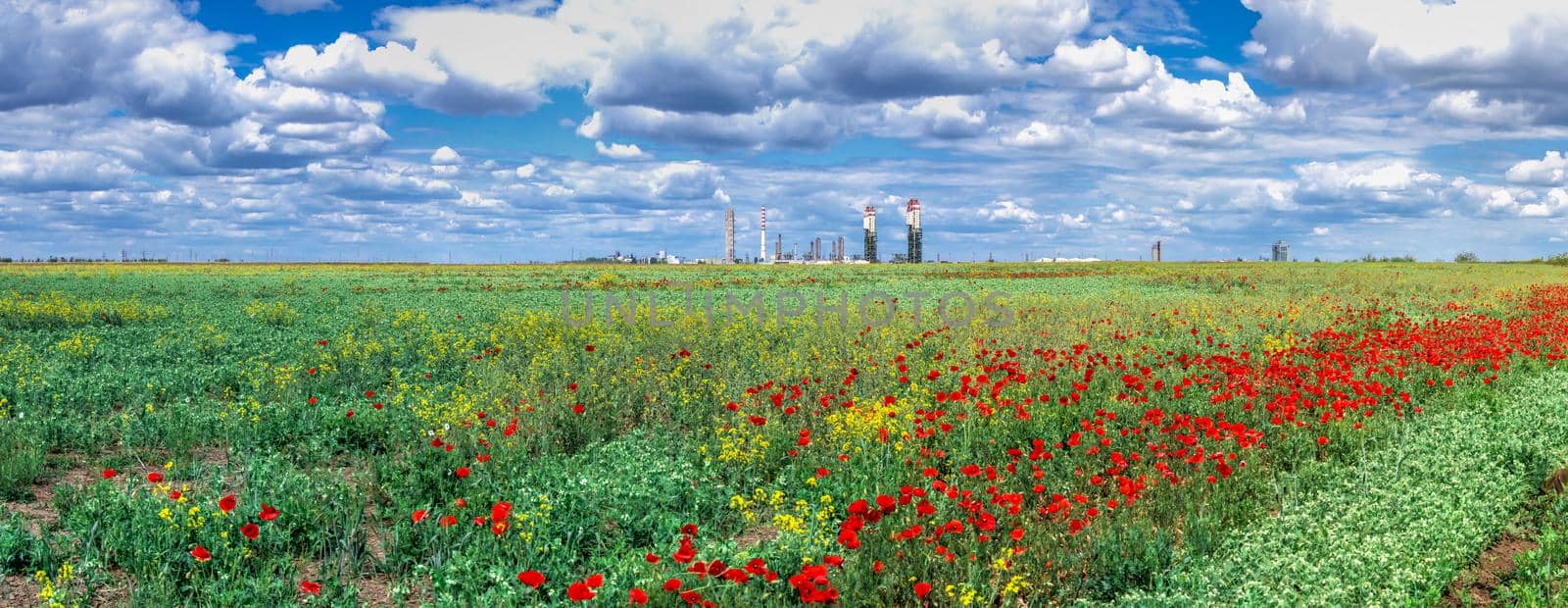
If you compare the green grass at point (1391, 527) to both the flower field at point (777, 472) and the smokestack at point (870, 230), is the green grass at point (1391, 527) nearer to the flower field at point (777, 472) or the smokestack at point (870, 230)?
the flower field at point (777, 472)

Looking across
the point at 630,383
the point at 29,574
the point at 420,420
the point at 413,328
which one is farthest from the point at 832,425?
the point at 413,328

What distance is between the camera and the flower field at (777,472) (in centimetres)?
547

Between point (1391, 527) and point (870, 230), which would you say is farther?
point (870, 230)

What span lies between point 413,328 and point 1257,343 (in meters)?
15.4

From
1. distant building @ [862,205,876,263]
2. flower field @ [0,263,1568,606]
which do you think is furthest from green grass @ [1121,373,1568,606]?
distant building @ [862,205,876,263]

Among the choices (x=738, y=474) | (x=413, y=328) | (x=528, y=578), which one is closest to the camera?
(x=528, y=578)

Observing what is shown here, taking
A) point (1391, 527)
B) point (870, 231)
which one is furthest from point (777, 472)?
point (870, 231)

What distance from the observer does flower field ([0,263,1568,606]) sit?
18.0 ft

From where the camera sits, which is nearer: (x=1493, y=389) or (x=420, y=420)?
(x=420, y=420)

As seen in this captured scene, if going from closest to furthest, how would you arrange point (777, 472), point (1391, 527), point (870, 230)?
point (1391, 527), point (777, 472), point (870, 230)

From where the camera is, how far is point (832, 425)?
8.79 meters

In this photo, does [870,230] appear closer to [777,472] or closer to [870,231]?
[870,231]

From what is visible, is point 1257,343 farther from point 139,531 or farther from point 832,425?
point 139,531

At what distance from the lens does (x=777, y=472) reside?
791cm
